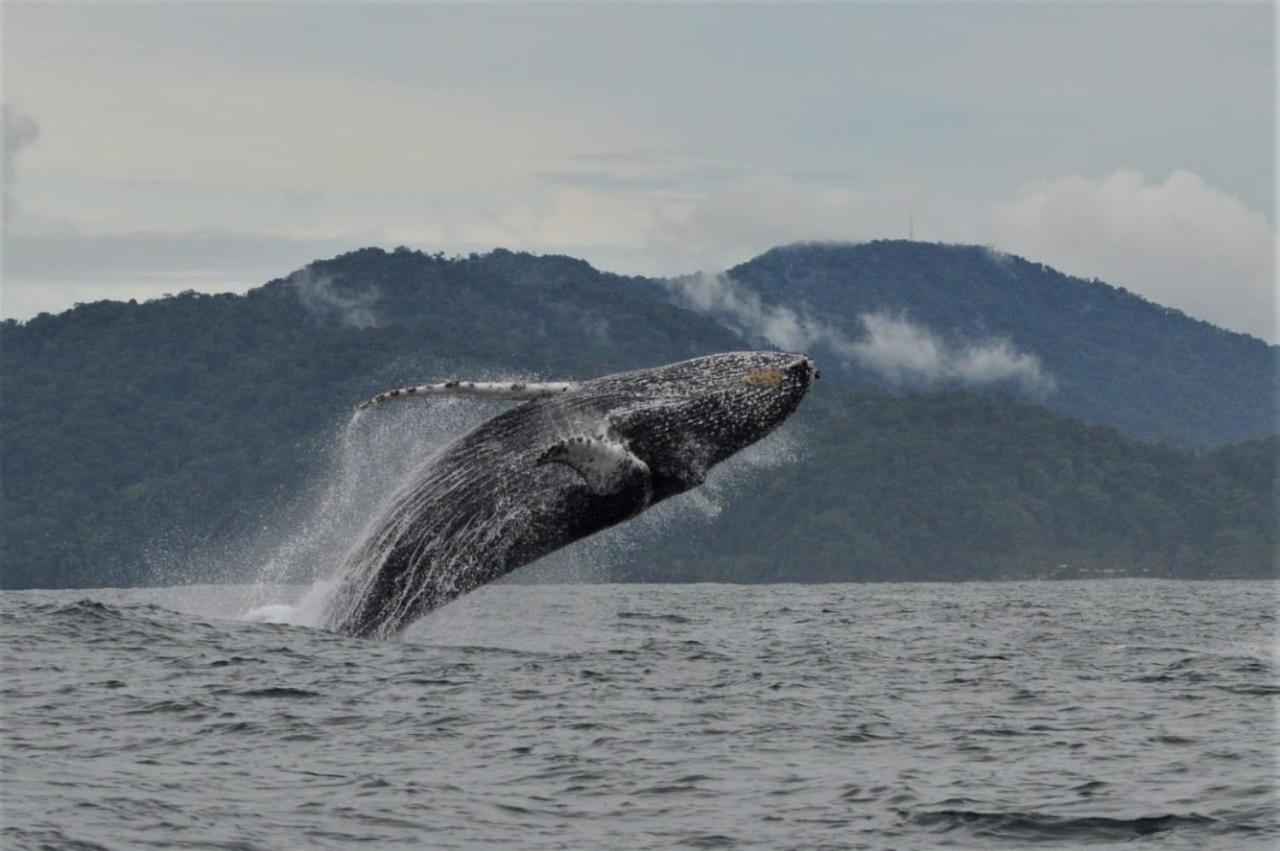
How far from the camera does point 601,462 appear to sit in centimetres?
1633

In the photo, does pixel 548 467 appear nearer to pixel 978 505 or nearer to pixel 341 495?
pixel 341 495

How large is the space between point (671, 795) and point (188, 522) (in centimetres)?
14190

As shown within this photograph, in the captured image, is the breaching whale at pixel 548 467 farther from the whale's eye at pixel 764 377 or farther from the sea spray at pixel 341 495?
the sea spray at pixel 341 495

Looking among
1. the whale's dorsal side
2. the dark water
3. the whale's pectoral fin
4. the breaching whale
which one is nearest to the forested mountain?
the dark water

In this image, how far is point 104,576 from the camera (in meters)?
137

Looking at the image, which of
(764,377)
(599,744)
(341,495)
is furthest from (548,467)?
(341,495)

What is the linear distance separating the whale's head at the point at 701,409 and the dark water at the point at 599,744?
234 centimetres

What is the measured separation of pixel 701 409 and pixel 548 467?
1555 mm

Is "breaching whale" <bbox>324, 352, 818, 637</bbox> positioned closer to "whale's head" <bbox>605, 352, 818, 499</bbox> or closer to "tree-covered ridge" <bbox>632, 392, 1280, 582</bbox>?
"whale's head" <bbox>605, 352, 818, 499</bbox>

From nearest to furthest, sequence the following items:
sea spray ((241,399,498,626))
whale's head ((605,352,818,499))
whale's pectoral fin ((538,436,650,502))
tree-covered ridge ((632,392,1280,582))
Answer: whale's pectoral fin ((538,436,650,502)) < whale's head ((605,352,818,499)) < sea spray ((241,399,498,626)) < tree-covered ridge ((632,392,1280,582))

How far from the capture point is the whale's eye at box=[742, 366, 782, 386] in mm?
17625

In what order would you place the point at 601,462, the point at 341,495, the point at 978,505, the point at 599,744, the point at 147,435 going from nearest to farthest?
the point at 599,744, the point at 601,462, the point at 341,495, the point at 147,435, the point at 978,505

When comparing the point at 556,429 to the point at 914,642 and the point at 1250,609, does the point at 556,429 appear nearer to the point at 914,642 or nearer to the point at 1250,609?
the point at 914,642

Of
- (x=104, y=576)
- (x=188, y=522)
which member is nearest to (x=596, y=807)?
(x=104, y=576)
